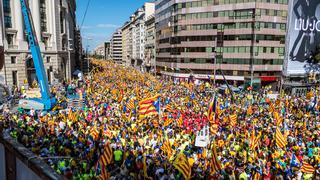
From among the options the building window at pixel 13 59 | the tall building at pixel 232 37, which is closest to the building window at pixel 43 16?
the building window at pixel 13 59

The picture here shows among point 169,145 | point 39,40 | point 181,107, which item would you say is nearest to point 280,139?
point 169,145

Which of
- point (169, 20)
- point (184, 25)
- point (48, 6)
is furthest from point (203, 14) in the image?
point (48, 6)

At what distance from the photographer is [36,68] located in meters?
25.7

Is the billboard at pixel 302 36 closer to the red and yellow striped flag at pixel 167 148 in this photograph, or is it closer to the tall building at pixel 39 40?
the red and yellow striped flag at pixel 167 148

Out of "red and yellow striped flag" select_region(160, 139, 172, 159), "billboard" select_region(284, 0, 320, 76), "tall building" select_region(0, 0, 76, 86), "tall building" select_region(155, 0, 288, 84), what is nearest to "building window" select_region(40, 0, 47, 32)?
"tall building" select_region(0, 0, 76, 86)

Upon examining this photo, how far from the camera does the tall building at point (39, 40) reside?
40.8m

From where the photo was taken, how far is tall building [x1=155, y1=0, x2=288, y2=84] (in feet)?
179

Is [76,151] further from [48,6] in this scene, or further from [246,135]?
[48,6]

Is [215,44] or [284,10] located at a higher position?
[284,10]

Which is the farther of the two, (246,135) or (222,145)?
(246,135)

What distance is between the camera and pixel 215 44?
56188mm

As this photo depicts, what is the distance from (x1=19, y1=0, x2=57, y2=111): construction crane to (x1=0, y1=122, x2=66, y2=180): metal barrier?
76.4 ft

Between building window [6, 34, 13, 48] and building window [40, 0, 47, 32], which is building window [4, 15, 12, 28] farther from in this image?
building window [40, 0, 47, 32]

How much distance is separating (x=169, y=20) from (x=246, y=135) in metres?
54.6
